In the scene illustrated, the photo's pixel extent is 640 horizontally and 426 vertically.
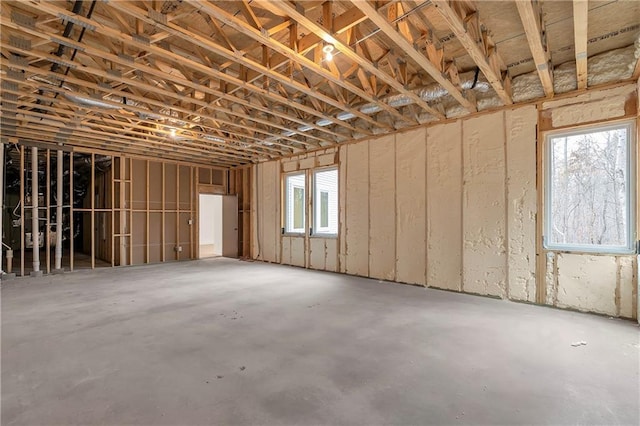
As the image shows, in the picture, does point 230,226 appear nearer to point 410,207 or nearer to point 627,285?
point 410,207

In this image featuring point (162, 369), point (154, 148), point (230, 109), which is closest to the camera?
point (162, 369)

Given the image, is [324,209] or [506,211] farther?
[324,209]

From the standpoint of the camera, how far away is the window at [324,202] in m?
6.92

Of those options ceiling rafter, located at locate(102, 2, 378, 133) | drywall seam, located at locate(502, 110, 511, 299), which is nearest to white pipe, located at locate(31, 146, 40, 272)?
ceiling rafter, located at locate(102, 2, 378, 133)

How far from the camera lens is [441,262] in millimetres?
5004

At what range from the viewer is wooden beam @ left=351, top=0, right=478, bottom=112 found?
7.33ft

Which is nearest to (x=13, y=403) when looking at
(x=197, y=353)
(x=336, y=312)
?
(x=197, y=353)

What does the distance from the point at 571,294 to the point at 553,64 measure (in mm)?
2967

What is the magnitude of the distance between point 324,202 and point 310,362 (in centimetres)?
490

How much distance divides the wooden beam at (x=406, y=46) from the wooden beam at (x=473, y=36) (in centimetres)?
35

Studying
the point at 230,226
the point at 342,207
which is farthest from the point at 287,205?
the point at 230,226

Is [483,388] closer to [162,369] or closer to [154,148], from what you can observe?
[162,369]

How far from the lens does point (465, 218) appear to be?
4754 mm

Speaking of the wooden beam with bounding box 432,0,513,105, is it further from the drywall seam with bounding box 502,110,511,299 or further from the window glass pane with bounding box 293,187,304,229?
the window glass pane with bounding box 293,187,304,229
